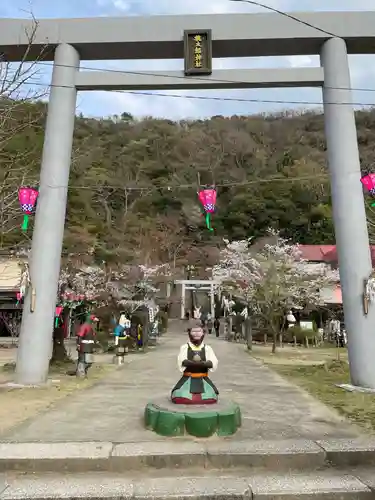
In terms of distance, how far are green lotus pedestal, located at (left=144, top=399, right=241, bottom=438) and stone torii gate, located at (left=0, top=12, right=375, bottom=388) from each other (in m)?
4.18

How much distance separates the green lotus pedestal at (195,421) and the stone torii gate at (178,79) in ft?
13.7

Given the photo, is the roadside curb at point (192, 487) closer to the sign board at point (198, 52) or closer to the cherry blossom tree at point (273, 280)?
the sign board at point (198, 52)

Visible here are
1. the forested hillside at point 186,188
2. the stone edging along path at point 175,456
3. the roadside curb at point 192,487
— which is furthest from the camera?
→ the forested hillside at point 186,188

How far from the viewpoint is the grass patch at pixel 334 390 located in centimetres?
598

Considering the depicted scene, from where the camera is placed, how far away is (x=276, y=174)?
4441cm

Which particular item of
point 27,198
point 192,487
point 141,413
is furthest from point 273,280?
point 192,487

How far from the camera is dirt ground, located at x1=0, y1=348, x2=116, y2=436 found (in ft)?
19.5

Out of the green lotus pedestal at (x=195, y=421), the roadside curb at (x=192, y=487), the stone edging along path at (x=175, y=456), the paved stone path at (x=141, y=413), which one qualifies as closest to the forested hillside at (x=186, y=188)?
the paved stone path at (x=141, y=413)

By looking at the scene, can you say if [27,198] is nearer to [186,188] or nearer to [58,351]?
[58,351]

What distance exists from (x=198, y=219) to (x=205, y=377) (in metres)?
36.2

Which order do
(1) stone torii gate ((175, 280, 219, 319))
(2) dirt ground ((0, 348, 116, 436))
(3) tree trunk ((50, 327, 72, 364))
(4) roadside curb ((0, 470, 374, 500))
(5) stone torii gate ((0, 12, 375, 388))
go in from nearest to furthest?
(4) roadside curb ((0, 470, 374, 500)) < (2) dirt ground ((0, 348, 116, 436)) < (5) stone torii gate ((0, 12, 375, 388)) < (3) tree trunk ((50, 327, 72, 364)) < (1) stone torii gate ((175, 280, 219, 319))

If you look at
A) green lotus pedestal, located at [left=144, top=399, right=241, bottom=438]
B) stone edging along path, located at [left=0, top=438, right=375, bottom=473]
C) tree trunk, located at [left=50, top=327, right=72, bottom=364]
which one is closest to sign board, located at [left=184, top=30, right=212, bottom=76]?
green lotus pedestal, located at [left=144, top=399, right=241, bottom=438]

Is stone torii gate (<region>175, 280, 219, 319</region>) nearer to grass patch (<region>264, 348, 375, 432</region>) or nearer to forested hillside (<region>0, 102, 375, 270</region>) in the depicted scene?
forested hillside (<region>0, 102, 375, 270</region>)

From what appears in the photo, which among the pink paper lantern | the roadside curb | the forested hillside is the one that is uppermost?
the forested hillside
